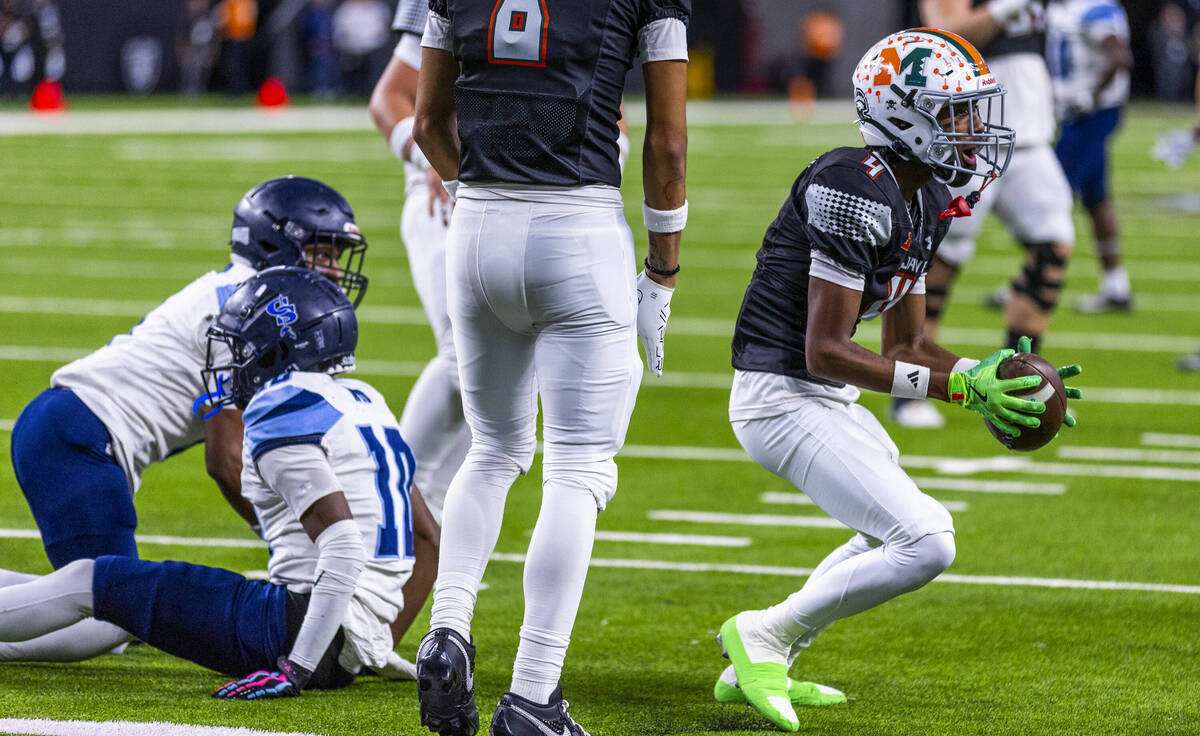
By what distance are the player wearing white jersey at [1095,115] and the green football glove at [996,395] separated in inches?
342

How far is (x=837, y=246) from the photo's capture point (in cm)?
416

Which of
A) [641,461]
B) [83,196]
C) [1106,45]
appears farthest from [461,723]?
[83,196]

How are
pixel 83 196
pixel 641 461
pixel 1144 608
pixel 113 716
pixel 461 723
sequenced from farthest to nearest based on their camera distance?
pixel 83 196 → pixel 641 461 → pixel 1144 608 → pixel 113 716 → pixel 461 723

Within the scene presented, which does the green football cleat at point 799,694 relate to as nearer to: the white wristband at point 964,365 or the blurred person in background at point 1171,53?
the white wristband at point 964,365

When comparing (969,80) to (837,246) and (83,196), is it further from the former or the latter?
(83,196)

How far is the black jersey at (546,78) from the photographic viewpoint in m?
3.77

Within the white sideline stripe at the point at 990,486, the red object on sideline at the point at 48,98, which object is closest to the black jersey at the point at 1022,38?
the white sideline stripe at the point at 990,486

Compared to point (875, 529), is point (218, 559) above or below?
below

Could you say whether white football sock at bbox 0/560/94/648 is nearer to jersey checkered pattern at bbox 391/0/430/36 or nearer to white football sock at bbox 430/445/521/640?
white football sock at bbox 430/445/521/640

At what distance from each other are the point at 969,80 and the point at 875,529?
1.12m

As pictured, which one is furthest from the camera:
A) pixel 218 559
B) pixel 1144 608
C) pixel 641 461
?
pixel 641 461

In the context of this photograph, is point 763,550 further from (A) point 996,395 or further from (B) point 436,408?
(A) point 996,395

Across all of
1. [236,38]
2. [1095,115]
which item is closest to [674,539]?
[1095,115]

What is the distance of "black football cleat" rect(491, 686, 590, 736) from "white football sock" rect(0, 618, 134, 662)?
137cm
